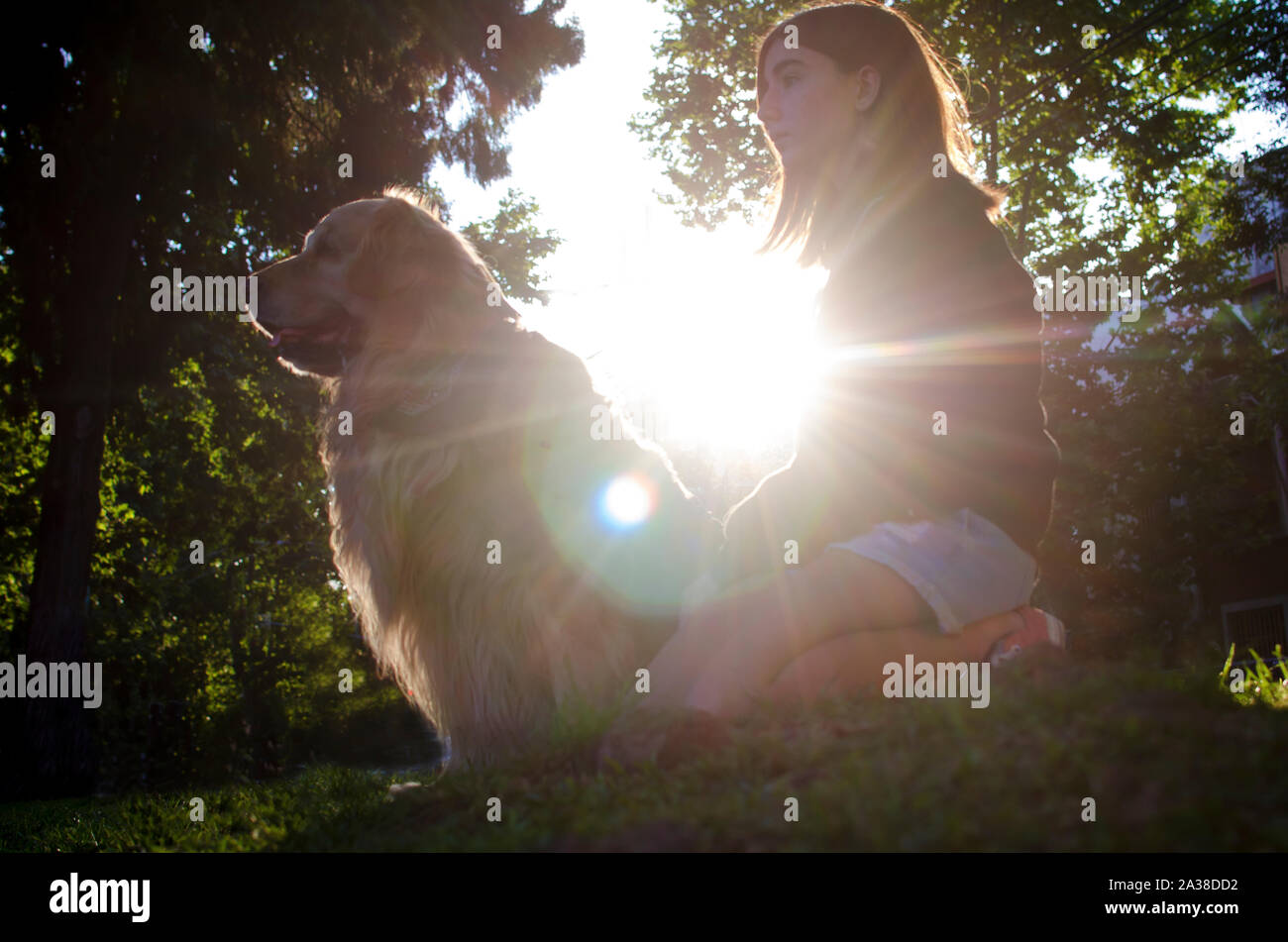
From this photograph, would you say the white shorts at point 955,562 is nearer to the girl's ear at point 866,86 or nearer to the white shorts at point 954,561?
the white shorts at point 954,561

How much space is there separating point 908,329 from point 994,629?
1094 millimetres

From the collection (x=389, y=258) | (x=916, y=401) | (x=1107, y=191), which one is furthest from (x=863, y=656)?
(x=1107, y=191)

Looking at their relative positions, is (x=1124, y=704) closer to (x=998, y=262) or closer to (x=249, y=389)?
(x=998, y=262)

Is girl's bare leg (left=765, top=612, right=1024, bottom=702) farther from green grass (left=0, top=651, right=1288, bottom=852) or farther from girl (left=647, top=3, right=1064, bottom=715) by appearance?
green grass (left=0, top=651, right=1288, bottom=852)

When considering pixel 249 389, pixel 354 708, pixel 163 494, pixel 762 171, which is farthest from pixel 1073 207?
pixel 354 708

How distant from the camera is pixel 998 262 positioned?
141 inches

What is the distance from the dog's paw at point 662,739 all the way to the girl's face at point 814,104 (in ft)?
8.22

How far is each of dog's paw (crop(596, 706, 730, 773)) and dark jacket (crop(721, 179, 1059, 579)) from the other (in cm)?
98

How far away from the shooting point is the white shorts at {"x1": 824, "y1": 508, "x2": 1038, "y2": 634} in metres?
3.01

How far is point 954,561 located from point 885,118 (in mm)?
1903

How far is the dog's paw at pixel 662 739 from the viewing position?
89.7 inches
